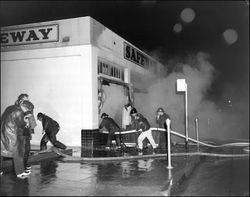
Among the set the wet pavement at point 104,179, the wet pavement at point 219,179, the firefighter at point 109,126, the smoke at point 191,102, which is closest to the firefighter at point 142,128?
the firefighter at point 109,126

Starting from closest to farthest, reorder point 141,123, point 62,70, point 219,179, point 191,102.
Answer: point 219,179
point 141,123
point 62,70
point 191,102

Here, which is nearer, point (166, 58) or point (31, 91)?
point (31, 91)

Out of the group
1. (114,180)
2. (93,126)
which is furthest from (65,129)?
(114,180)

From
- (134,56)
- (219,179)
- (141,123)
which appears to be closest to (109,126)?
(141,123)

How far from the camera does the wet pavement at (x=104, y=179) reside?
549cm

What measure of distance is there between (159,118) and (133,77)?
5582 mm

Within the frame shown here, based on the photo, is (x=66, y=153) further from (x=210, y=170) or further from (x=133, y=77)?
(x=133, y=77)

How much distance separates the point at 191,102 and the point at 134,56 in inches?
241

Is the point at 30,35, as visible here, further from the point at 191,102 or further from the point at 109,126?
the point at 191,102

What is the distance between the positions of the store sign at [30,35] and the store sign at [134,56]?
4393mm

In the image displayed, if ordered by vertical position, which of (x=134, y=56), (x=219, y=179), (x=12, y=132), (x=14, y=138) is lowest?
(x=219, y=179)

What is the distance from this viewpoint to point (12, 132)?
6.70 meters

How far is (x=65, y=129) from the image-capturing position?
1182 cm

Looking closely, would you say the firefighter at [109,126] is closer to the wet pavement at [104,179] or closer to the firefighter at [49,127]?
the firefighter at [49,127]
